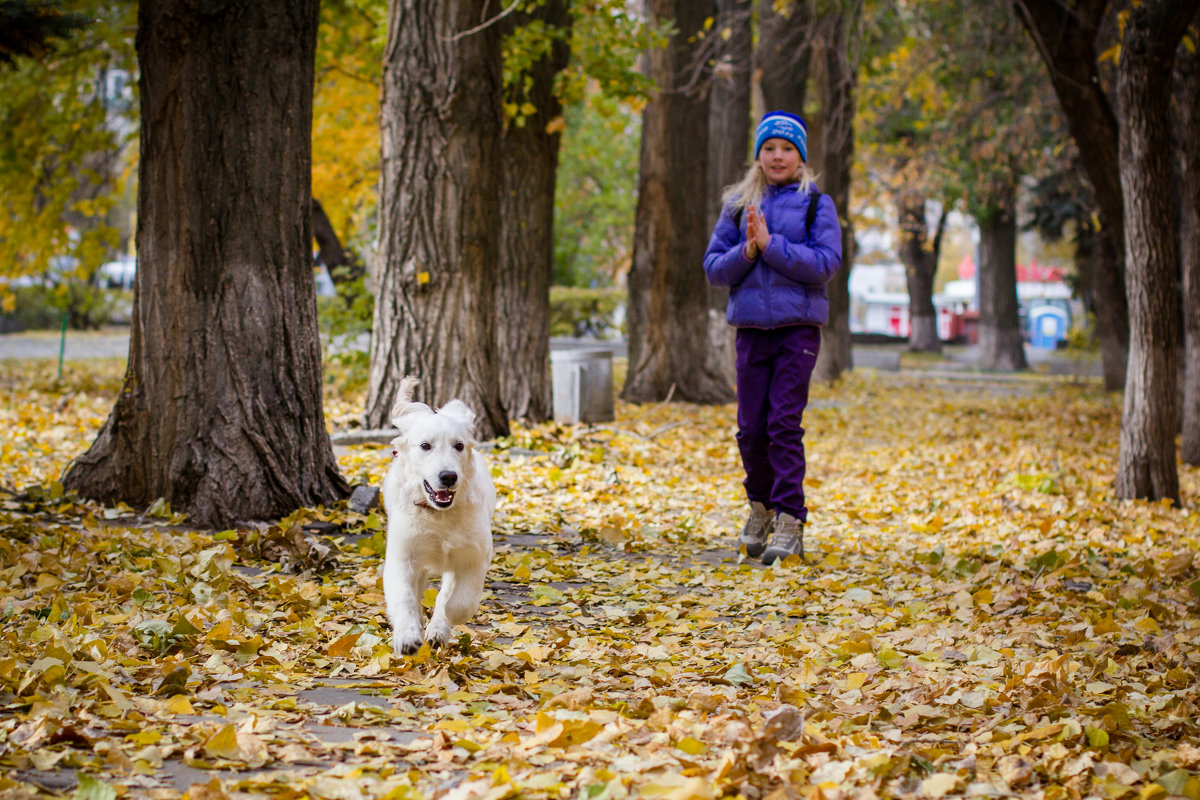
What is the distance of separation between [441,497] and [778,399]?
8.55ft

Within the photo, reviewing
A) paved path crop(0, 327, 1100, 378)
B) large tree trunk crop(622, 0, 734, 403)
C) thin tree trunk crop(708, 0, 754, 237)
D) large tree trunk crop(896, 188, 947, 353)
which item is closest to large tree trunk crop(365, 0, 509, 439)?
large tree trunk crop(622, 0, 734, 403)

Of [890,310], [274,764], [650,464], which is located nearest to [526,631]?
[274,764]

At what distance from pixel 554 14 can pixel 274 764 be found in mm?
10607

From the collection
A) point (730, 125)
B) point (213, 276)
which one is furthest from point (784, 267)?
point (730, 125)

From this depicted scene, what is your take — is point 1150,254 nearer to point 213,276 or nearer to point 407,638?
point 213,276

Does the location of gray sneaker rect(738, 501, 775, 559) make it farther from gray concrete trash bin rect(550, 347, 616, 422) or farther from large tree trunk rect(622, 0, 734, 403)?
large tree trunk rect(622, 0, 734, 403)

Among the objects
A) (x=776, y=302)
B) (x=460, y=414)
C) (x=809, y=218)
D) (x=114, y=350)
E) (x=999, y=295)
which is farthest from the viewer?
(x=999, y=295)

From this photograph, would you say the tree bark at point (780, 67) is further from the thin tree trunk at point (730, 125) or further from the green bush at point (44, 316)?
the green bush at point (44, 316)

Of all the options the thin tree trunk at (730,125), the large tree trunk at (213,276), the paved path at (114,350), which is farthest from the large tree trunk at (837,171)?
the large tree trunk at (213,276)

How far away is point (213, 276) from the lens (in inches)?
252

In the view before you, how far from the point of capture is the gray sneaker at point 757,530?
6.31 metres

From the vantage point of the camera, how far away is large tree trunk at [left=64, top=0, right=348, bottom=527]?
6.36 metres

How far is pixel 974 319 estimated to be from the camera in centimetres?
6075

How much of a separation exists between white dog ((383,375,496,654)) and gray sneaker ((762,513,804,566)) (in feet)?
7.33
